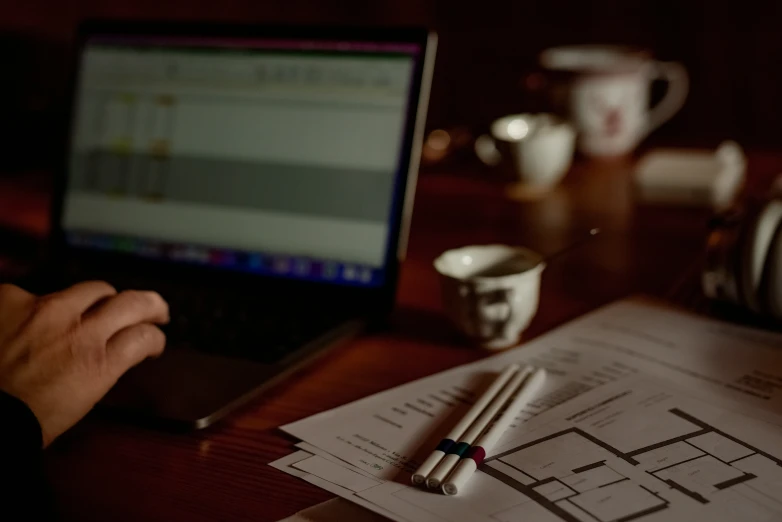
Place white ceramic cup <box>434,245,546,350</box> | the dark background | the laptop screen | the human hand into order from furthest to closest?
the dark background < the laptop screen < white ceramic cup <box>434,245,546,350</box> < the human hand

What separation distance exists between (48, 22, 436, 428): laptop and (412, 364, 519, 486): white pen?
16cm

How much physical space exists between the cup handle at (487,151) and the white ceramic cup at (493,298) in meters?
0.46

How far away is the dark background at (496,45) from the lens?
1.39 metres

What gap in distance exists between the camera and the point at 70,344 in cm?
56

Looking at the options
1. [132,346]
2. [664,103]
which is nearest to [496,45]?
[664,103]

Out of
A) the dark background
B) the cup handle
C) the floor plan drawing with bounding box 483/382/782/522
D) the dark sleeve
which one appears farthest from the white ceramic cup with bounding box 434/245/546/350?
the dark background

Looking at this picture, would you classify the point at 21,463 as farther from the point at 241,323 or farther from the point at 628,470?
the point at 628,470

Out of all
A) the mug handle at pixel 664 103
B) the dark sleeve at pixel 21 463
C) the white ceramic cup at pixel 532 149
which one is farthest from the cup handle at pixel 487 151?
the dark sleeve at pixel 21 463

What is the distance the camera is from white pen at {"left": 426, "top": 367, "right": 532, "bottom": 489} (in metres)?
0.46

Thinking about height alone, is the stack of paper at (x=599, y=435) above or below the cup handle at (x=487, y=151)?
below

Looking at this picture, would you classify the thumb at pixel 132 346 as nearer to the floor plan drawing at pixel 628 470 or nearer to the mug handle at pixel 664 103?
the floor plan drawing at pixel 628 470

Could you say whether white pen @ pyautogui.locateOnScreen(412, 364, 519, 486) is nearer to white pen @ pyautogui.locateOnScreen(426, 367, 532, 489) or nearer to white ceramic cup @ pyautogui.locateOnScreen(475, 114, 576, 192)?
white pen @ pyautogui.locateOnScreen(426, 367, 532, 489)

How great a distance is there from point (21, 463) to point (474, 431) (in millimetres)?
284

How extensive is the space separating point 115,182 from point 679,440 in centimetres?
64
